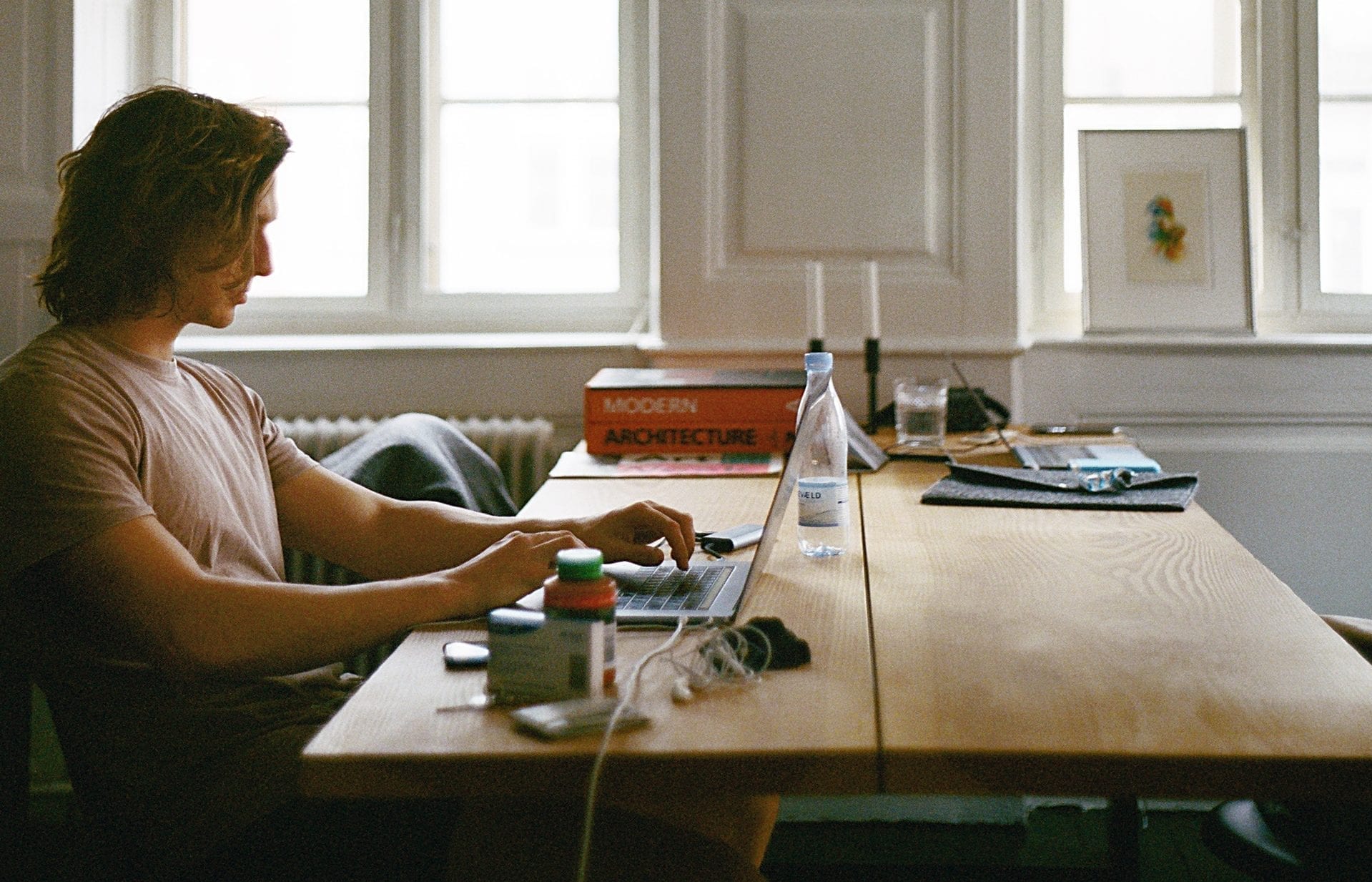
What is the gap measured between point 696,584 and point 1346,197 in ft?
7.34

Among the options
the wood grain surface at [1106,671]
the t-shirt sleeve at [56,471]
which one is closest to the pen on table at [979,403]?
the wood grain surface at [1106,671]

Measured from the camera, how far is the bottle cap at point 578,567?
909 mm

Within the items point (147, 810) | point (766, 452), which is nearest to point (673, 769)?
point (147, 810)

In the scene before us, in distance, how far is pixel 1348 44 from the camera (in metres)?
2.77

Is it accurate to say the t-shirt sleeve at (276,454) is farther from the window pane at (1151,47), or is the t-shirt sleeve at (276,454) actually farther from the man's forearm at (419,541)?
the window pane at (1151,47)

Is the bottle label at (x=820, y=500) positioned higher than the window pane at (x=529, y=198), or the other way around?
the window pane at (x=529, y=198)

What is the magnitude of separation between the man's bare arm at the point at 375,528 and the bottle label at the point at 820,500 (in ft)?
1.00

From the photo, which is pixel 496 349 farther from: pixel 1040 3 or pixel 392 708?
pixel 392 708

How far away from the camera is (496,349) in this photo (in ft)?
8.85

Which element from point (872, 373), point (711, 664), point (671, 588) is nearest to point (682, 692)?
point (711, 664)

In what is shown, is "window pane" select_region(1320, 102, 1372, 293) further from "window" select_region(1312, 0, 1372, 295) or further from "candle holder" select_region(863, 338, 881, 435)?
"candle holder" select_region(863, 338, 881, 435)

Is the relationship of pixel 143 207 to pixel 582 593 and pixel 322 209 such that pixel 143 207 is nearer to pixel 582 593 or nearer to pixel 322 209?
pixel 582 593

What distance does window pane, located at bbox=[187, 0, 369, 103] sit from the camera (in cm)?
295

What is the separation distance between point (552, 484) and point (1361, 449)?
1.79 metres
